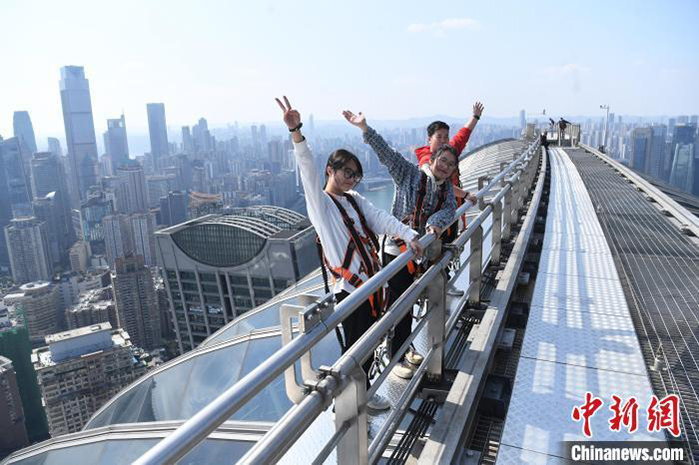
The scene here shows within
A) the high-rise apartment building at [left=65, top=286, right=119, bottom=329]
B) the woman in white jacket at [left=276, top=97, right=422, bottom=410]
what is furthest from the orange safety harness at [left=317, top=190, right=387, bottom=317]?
the high-rise apartment building at [left=65, top=286, right=119, bottom=329]

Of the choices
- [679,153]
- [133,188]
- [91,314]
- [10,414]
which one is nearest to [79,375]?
[10,414]

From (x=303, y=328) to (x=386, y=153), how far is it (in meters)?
1.48

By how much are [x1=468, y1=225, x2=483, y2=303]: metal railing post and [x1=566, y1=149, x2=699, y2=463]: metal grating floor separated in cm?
100

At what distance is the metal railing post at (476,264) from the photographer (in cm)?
311

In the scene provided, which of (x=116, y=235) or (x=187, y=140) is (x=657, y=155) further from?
(x=187, y=140)

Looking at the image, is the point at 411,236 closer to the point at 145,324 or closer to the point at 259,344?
the point at 259,344

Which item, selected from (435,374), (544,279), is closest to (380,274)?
(435,374)

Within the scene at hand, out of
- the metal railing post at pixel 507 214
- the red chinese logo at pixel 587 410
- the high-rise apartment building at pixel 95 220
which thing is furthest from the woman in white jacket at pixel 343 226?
the high-rise apartment building at pixel 95 220

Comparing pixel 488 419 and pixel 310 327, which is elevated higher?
pixel 310 327

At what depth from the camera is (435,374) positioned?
237 centimetres

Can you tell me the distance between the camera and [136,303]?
5497 centimetres

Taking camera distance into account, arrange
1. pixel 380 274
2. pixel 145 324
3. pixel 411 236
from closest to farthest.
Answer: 1. pixel 380 274
2. pixel 411 236
3. pixel 145 324

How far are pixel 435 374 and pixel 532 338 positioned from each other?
92cm

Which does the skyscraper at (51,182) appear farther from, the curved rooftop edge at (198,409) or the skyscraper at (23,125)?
the curved rooftop edge at (198,409)
